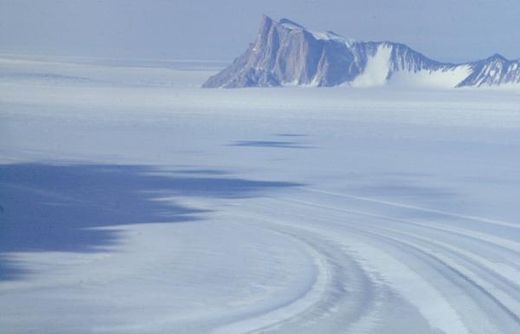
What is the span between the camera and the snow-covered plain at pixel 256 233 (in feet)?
22.3

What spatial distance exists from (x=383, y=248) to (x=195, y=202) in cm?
361

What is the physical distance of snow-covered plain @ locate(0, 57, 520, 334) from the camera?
6805 mm

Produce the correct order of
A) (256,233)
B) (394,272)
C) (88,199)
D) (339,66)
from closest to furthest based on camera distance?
(394,272)
(256,233)
(88,199)
(339,66)

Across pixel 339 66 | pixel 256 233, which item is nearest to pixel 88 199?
pixel 256 233

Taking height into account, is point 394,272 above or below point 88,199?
above

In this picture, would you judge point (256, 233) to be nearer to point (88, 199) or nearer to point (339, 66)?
point (88, 199)

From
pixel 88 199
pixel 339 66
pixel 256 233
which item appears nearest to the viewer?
pixel 256 233

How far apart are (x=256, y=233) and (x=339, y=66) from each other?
1844 inches

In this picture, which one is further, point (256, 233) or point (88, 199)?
point (88, 199)

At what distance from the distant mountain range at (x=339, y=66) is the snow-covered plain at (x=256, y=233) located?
2087 cm

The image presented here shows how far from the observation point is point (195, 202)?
12633mm

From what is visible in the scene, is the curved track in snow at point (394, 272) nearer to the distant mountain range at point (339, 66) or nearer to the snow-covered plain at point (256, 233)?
the snow-covered plain at point (256, 233)

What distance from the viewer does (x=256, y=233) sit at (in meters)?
10.3

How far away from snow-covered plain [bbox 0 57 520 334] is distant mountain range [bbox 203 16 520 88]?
2087cm
